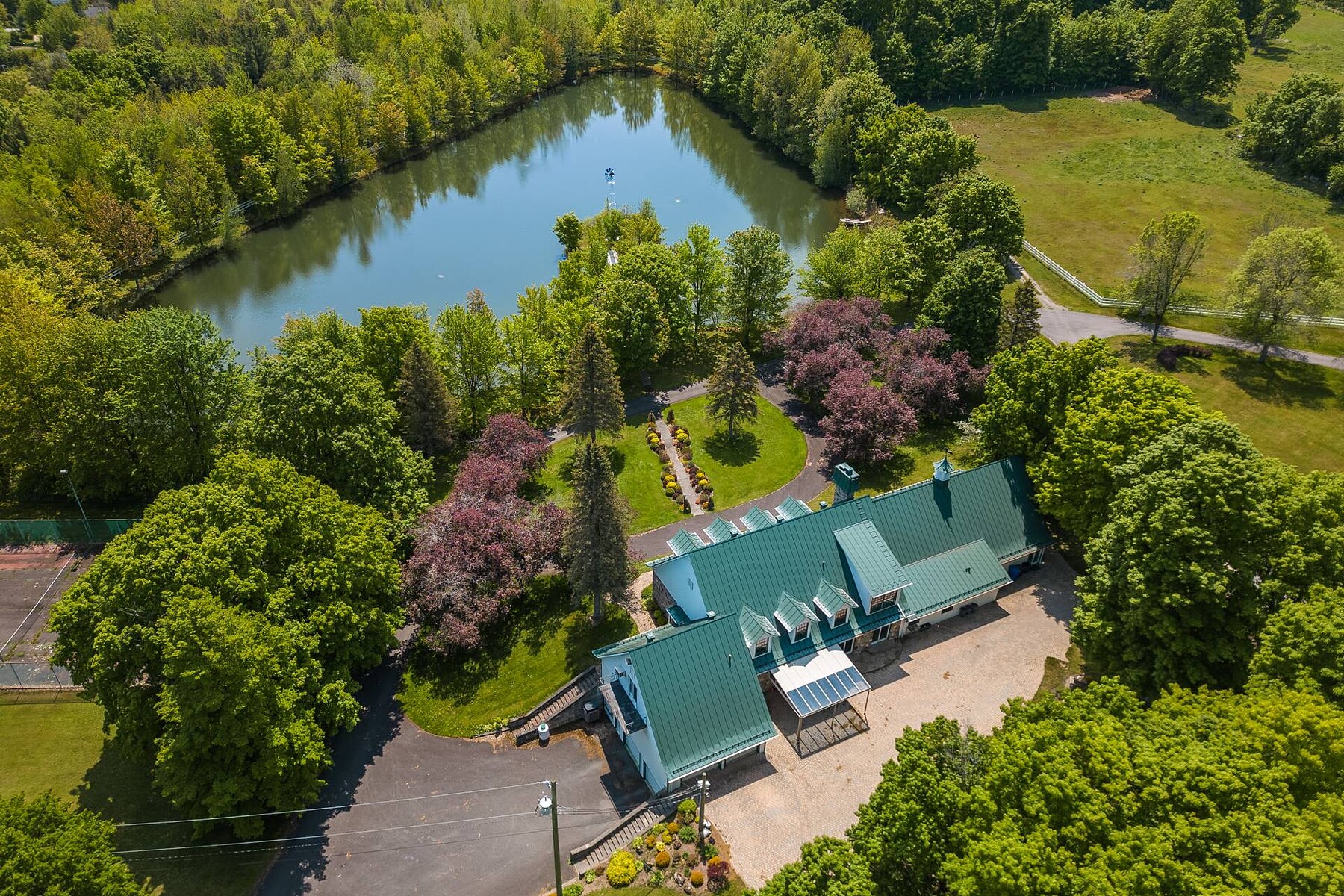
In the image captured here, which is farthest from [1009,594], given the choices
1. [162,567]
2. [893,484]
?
[162,567]

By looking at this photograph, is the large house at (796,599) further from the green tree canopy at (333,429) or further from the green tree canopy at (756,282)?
the green tree canopy at (756,282)

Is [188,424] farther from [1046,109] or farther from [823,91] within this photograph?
[1046,109]

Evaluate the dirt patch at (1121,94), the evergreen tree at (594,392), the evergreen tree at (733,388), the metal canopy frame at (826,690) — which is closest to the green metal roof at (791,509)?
the metal canopy frame at (826,690)

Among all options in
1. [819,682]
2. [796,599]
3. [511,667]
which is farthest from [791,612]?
[511,667]

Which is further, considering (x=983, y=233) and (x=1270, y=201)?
(x=1270, y=201)

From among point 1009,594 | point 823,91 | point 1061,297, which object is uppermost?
point 823,91

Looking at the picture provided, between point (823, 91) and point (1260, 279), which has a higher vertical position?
point (823, 91)

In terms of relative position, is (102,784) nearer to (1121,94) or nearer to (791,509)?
(791,509)
